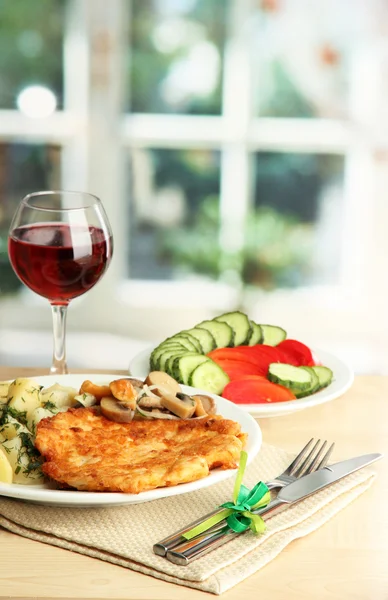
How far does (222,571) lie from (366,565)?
Result: 20 centimetres

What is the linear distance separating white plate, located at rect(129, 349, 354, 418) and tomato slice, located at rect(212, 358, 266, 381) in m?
0.12

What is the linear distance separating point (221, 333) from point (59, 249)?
46 cm

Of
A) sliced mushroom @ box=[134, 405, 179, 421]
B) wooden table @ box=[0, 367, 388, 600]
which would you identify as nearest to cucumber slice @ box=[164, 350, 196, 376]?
sliced mushroom @ box=[134, 405, 179, 421]

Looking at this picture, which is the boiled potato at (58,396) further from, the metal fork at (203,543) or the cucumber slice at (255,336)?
the cucumber slice at (255,336)

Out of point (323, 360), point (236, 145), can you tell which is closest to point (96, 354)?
point (236, 145)

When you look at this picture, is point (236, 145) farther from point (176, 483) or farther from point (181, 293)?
point (176, 483)

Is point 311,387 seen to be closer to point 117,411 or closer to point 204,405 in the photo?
point 204,405

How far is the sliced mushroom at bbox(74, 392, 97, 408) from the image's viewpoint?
4.74 feet

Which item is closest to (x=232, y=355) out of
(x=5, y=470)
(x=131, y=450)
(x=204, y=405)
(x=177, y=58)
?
(x=204, y=405)

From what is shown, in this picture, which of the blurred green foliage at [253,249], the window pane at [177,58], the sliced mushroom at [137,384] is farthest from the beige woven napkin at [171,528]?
the window pane at [177,58]

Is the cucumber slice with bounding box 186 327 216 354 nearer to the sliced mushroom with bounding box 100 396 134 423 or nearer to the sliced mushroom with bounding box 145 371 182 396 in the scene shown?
the sliced mushroom with bounding box 145 371 182 396

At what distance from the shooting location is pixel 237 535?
46.7 inches

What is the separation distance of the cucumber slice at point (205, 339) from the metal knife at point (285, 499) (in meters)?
0.54

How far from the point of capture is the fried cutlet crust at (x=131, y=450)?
3.89 ft
